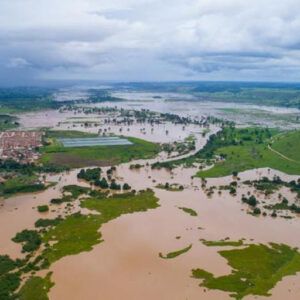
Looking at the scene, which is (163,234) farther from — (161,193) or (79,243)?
(161,193)

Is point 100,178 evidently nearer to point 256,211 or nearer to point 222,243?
point 256,211

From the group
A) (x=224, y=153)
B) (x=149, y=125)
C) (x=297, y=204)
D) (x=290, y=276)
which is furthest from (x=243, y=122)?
(x=290, y=276)

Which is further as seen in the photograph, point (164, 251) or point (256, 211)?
point (256, 211)

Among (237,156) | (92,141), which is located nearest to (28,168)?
(92,141)

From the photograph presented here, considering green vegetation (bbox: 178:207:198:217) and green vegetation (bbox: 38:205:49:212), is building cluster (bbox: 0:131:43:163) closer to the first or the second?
green vegetation (bbox: 38:205:49:212)

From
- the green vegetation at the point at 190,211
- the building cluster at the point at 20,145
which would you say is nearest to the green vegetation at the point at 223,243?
the green vegetation at the point at 190,211

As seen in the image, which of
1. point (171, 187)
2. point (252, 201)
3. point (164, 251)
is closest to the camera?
point (164, 251)

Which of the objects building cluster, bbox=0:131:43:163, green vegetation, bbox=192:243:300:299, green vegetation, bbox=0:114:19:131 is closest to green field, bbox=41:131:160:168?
building cluster, bbox=0:131:43:163
